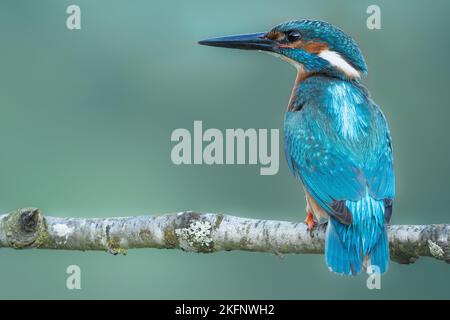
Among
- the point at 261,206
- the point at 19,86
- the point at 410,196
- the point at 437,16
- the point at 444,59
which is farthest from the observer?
the point at 437,16

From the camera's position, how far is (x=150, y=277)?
24.7 feet

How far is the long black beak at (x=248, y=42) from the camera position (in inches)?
196

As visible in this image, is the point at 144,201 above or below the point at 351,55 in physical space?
below

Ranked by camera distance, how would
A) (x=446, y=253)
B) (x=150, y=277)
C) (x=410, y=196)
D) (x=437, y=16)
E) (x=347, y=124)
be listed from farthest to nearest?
1. (x=437, y=16)
2. (x=410, y=196)
3. (x=150, y=277)
4. (x=347, y=124)
5. (x=446, y=253)

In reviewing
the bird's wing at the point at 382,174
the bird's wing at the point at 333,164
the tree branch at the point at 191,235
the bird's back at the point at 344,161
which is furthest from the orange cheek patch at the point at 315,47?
the tree branch at the point at 191,235

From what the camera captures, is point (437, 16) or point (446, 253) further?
point (437, 16)

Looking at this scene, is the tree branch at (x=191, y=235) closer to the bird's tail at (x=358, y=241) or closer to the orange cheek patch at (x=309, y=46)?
the bird's tail at (x=358, y=241)

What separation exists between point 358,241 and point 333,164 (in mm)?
354

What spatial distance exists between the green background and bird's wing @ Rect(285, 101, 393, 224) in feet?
7.36

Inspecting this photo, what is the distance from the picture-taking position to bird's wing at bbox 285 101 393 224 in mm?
4188

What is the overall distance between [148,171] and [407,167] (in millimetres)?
2022

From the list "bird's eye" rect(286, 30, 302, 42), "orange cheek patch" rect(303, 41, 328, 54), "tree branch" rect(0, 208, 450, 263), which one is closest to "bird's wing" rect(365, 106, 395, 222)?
"tree branch" rect(0, 208, 450, 263)

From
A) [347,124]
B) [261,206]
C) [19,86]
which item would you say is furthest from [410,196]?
[347,124]

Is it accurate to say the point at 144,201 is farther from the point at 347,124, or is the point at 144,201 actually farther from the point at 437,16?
the point at 437,16
